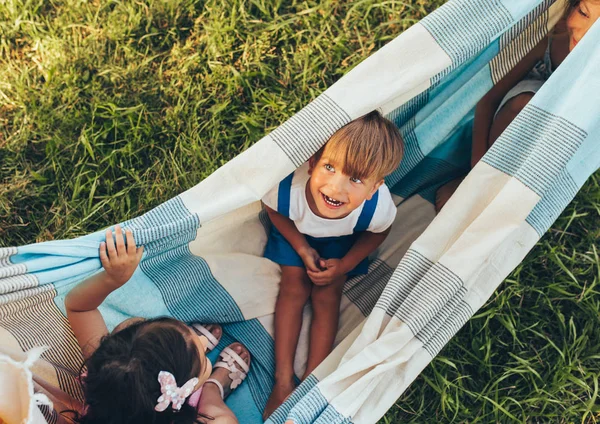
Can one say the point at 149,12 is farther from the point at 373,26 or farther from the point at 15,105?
the point at 373,26

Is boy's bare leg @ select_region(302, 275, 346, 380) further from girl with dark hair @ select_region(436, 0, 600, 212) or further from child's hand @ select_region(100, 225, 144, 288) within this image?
child's hand @ select_region(100, 225, 144, 288)

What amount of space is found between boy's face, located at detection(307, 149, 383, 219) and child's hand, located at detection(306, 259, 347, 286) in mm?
201

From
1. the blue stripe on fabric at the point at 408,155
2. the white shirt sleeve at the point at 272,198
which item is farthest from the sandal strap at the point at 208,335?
the blue stripe on fabric at the point at 408,155

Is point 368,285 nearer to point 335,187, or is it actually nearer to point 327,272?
point 327,272

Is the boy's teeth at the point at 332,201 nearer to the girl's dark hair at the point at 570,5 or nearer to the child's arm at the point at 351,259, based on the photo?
the child's arm at the point at 351,259

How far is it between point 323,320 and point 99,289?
619mm

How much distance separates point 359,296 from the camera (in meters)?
1.80

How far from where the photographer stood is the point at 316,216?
164cm

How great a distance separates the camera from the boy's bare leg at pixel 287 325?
1.66 meters

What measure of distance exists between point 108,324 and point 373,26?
1360 millimetres

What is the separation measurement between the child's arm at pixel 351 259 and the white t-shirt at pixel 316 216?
0.10 feet

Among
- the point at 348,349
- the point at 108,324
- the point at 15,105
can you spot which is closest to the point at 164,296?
the point at 108,324

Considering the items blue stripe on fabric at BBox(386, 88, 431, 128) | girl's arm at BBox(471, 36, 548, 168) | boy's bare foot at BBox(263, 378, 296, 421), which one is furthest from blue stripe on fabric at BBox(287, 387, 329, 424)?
girl's arm at BBox(471, 36, 548, 168)

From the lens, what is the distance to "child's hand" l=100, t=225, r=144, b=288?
1.27 m
